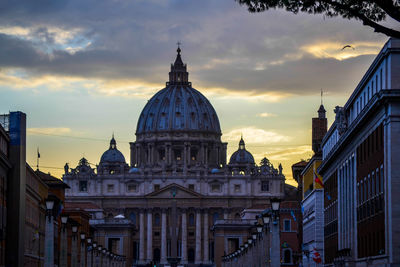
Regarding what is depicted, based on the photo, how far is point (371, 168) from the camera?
5238cm

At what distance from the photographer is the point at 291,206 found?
130 metres

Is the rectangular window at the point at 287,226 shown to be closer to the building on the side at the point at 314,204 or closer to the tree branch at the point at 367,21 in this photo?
the building on the side at the point at 314,204

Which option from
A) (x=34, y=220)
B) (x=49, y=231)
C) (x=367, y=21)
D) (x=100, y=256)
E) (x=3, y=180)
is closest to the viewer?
(x=367, y=21)

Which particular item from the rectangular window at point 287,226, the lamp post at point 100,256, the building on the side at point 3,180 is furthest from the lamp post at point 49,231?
the rectangular window at point 287,226

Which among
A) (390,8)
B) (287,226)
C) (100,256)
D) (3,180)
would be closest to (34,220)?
(3,180)

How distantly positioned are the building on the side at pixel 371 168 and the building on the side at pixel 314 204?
16.1 metres

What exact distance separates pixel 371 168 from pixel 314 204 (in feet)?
134

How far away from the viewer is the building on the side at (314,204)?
289 feet

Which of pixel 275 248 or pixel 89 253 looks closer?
pixel 275 248

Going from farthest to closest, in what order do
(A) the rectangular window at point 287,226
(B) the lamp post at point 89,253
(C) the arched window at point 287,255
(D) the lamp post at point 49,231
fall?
1. (A) the rectangular window at point 287,226
2. (C) the arched window at point 287,255
3. (B) the lamp post at point 89,253
4. (D) the lamp post at point 49,231

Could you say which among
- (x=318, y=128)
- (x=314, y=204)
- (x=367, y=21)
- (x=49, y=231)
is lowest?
(x=49, y=231)

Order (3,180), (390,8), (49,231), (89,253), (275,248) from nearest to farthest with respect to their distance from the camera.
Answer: (390,8), (3,180), (275,248), (49,231), (89,253)

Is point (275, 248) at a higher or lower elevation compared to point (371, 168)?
lower

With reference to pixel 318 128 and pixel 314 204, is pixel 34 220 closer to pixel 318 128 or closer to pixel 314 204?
pixel 314 204
